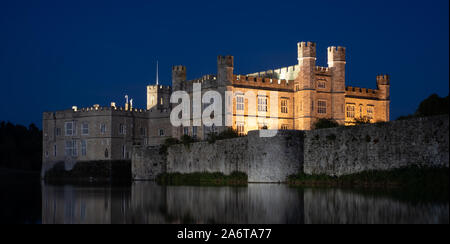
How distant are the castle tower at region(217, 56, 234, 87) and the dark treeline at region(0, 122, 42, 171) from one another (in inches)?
1890

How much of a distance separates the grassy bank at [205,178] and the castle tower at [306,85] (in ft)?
36.4

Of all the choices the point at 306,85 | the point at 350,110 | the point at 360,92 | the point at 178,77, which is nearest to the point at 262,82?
the point at 306,85

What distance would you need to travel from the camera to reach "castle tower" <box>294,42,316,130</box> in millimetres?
47469

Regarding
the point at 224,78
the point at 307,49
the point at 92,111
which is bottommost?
the point at 92,111

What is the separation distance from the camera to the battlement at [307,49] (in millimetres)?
47344

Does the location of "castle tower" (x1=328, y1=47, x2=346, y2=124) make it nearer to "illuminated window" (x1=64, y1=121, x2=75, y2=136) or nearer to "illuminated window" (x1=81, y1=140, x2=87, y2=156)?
"illuminated window" (x1=81, y1=140, x2=87, y2=156)

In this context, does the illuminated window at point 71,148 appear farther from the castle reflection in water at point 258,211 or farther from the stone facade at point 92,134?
the castle reflection in water at point 258,211

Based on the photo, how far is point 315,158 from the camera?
30.5 m

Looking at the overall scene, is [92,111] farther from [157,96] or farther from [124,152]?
[157,96]

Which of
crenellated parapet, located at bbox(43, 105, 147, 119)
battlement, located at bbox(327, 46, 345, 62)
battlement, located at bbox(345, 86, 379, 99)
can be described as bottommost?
crenellated parapet, located at bbox(43, 105, 147, 119)

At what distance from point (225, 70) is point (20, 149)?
177 ft

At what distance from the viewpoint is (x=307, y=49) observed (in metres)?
47.3

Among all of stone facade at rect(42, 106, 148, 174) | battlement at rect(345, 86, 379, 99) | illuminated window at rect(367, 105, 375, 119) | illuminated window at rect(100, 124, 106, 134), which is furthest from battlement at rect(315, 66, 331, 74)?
illuminated window at rect(100, 124, 106, 134)
